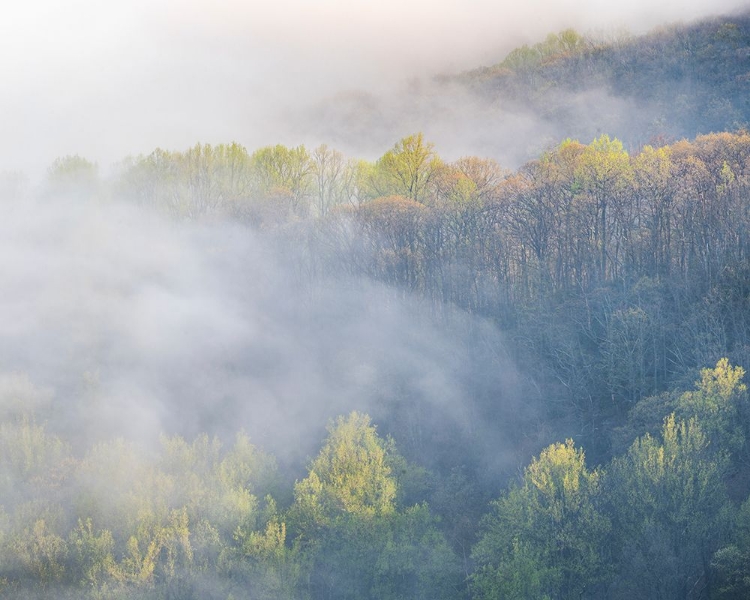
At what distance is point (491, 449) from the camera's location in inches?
2351

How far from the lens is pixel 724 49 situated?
3900 inches

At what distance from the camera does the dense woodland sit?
44875 mm

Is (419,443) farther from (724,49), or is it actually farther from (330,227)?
(724,49)

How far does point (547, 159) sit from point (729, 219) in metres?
20.4

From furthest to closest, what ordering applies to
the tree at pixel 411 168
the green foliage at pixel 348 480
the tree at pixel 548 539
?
the tree at pixel 411 168, the green foliage at pixel 348 480, the tree at pixel 548 539

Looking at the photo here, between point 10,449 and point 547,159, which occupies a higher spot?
point 547,159

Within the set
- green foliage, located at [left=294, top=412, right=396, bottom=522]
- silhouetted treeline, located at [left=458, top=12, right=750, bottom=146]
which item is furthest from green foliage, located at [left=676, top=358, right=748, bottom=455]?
silhouetted treeline, located at [left=458, top=12, right=750, bottom=146]

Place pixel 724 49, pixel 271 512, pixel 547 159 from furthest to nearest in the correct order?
pixel 724 49, pixel 547 159, pixel 271 512

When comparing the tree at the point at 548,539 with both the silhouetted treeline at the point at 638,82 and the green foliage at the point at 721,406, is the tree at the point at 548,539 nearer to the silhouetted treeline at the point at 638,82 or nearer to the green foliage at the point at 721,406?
the green foliage at the point at 721,406

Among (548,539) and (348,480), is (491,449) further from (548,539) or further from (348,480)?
(548,539)

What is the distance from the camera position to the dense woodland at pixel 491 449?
147 ft

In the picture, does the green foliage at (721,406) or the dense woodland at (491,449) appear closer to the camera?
the dense woodland at (491,449)

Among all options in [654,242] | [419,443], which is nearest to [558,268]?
[654,242]

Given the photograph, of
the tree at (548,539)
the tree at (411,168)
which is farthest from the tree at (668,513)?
the tree at (411,168)
